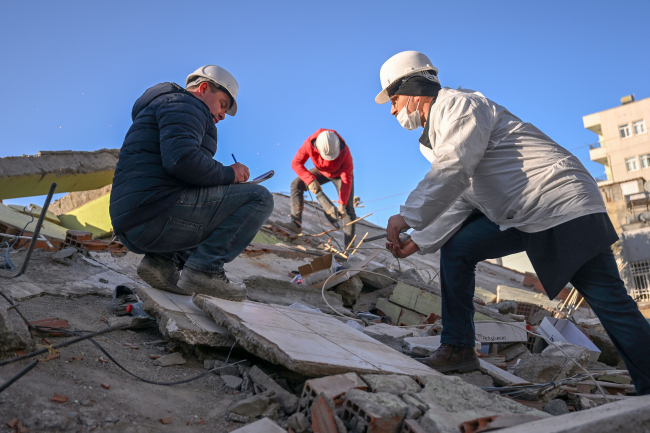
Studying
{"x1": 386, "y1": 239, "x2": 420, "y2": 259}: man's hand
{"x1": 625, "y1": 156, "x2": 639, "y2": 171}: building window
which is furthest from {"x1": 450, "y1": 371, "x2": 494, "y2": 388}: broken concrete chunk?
{"x1": 625, "y1": 156, "x2": 639, "y2": 171}: building window

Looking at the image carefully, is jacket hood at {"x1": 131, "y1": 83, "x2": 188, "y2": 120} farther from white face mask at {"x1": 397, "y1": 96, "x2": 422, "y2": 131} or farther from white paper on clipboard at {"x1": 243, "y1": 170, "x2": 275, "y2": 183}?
white face mask at {"x1": 397, "y1": 96, "x2": 422, "y2": 131}

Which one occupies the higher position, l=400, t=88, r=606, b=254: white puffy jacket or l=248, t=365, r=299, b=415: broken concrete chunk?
l=400, t=88, r=606, b=254: white puffy jacket

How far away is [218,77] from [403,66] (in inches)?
48.2

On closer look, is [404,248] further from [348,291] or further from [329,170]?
[329,170]

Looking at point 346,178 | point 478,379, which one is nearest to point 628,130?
point 346,178

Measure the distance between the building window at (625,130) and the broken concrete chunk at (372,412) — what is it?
124 feet

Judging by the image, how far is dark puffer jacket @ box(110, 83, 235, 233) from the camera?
2.75 meters

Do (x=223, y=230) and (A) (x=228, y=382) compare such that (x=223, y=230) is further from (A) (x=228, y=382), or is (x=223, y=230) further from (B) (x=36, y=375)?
(B) (x=36, y=375)

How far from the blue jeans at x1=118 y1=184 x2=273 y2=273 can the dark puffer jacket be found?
6 cm

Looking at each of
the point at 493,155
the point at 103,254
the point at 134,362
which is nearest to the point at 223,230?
the point at 134,362

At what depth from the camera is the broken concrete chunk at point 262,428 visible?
163 centimetres

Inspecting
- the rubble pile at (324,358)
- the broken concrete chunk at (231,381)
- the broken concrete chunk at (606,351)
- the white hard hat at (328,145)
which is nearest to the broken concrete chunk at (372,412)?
the rubble pile at (324,358)

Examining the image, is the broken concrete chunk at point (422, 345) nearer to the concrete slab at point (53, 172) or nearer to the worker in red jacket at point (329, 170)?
the worker in red jacket at point (329, 170)

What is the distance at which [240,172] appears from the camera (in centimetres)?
315
